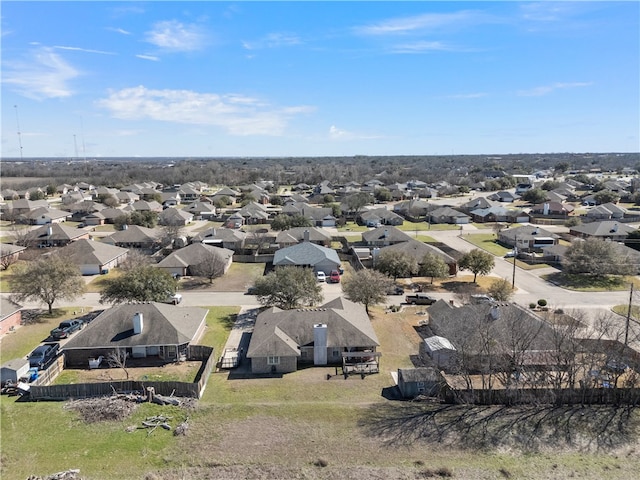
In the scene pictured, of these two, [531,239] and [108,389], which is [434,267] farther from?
[108,389]

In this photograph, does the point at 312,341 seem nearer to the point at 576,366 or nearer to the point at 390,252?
the point at 576,366

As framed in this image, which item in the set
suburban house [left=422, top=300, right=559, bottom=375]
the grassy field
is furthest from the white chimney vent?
suburban house [left=422, top=300, right=559, bottom=375]

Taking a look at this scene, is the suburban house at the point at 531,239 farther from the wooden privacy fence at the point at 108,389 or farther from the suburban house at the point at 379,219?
the wooden privacy fence at the point at 108,389

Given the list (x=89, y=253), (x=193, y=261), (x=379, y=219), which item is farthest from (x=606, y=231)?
(x=89, y=253)

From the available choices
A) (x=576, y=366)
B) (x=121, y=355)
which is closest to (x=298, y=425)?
(x=121, y=355)

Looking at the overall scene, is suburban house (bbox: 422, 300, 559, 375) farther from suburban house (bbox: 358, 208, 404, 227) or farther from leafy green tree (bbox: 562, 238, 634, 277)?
suburban house (bbox: 358, 208, 404, 227)

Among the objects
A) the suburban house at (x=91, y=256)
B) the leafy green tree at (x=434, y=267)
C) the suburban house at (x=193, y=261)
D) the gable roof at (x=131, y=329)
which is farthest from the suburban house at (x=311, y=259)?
the suburban house at (x=91, y=256)
